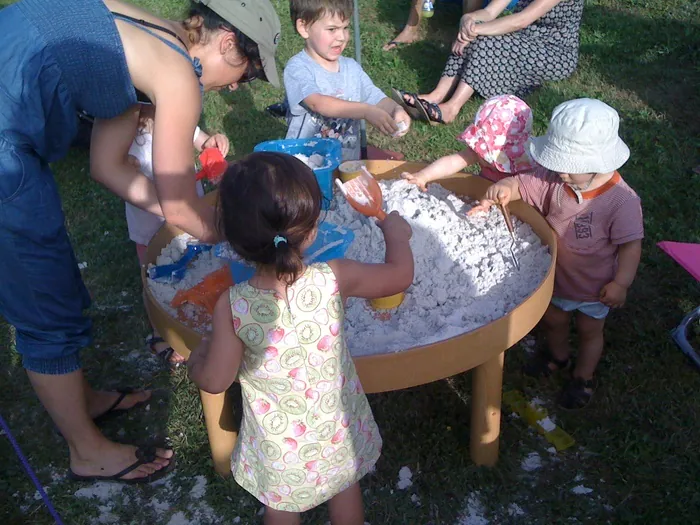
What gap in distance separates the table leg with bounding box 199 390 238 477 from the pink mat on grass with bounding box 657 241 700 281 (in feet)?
5.07

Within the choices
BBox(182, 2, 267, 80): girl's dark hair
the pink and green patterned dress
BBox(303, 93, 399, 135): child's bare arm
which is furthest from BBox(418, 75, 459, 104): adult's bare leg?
the pink and green patterned dress

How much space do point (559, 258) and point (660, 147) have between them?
6.77ft

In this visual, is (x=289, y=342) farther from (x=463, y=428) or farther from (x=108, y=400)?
(x=108, y=400)

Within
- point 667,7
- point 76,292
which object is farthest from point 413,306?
point 667,7

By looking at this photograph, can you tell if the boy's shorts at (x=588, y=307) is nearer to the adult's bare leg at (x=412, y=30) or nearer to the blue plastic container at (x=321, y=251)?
the blue plastic container at (x=321, y=251)

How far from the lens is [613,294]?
208 cm

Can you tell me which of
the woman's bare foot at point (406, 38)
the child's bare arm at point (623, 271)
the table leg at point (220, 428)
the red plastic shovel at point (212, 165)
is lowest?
the woman's bare foot at point (406, 38)

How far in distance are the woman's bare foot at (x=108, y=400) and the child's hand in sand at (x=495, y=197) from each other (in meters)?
1.41

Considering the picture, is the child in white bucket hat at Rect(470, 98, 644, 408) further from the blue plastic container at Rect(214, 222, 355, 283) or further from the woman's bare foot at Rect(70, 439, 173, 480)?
the woman's bare foot at Rect(70, 439, 173, 480)

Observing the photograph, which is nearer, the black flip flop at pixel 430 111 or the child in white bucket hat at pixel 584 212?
the child in white bucket hat at pixel 584 212

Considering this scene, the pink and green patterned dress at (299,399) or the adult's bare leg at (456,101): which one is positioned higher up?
the pink and green patterned dress at (299,399)

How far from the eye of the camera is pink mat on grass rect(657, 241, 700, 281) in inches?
85.8

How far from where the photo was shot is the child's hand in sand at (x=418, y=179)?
247cm

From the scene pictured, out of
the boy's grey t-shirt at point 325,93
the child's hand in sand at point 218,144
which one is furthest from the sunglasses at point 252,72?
the boy's grey t-shirt at point 325,93
